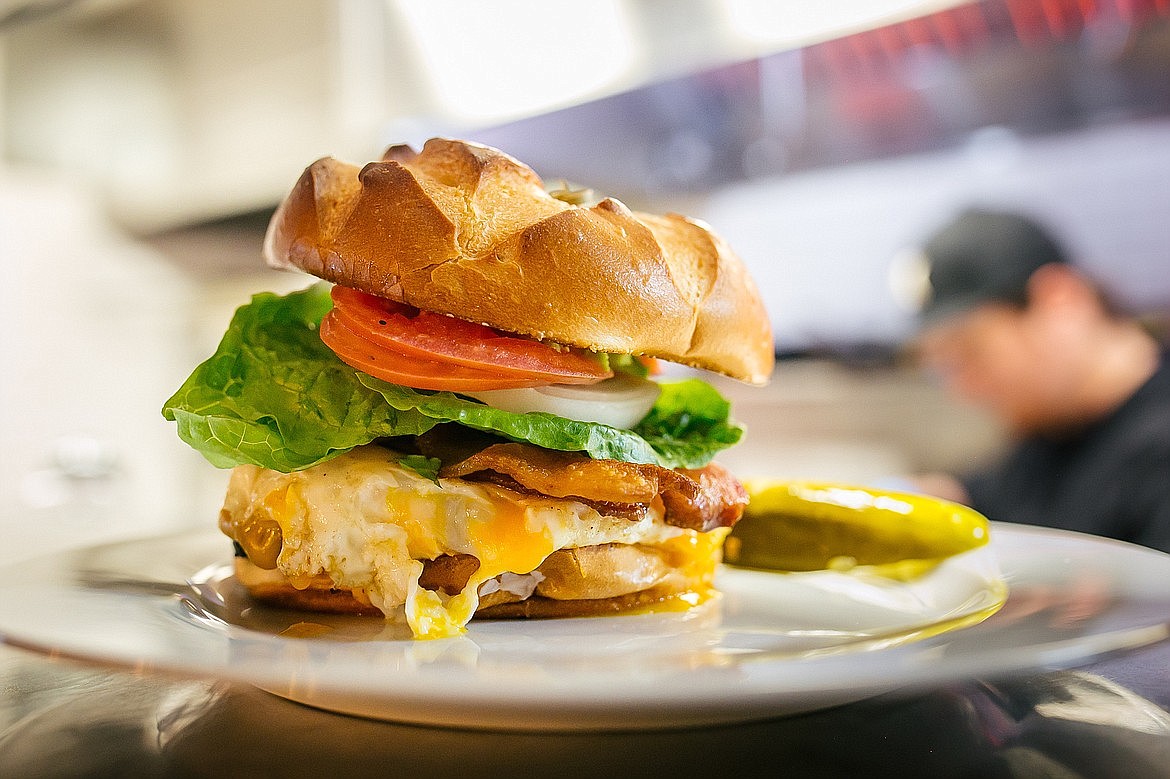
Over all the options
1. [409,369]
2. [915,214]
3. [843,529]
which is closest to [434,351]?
[409,369]

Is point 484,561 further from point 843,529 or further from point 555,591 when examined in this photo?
point 843,529

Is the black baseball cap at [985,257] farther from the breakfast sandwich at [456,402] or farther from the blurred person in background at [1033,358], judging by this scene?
the breakfast sandwich at [456,402]

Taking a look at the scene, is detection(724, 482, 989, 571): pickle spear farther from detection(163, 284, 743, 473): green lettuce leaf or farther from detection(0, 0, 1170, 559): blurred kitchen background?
detection(0, 0, 1170, 559): blurred kitchen background

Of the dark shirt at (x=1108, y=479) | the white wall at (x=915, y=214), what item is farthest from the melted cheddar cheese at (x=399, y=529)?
the white wall at (x=915, y=214)

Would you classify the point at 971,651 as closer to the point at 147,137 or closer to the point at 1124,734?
the point at 1124,734

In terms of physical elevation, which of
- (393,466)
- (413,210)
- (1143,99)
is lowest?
(393,466)

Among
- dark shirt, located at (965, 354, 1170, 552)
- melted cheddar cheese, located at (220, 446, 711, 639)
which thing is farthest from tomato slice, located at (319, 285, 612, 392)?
dark shirt, located at (965, 354, 1170, 552)

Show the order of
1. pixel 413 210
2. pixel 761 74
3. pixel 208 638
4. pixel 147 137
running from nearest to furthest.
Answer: pixel 208 638, pixel 413 210, pixel 761 74, pixel 147 137

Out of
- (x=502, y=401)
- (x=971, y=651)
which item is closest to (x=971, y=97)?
(x=502, y=401)
